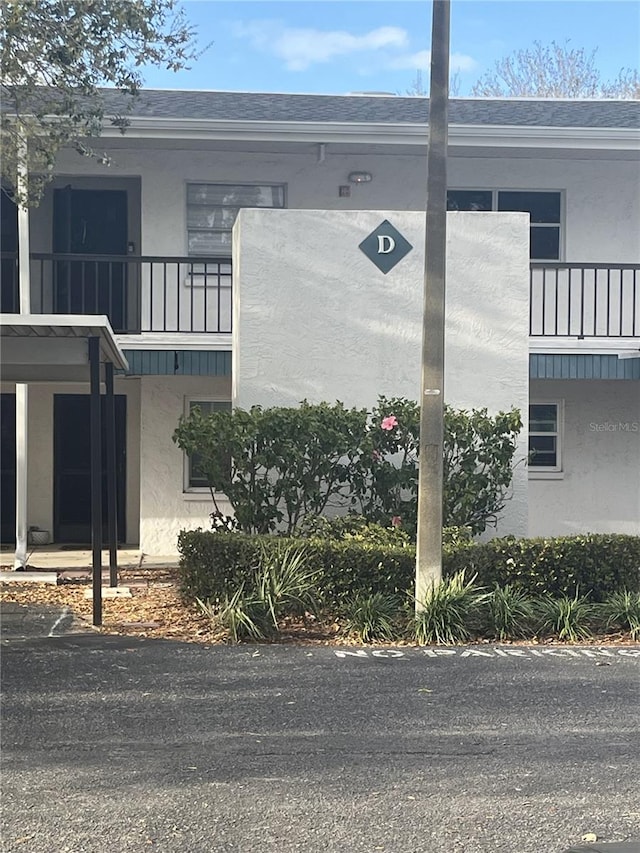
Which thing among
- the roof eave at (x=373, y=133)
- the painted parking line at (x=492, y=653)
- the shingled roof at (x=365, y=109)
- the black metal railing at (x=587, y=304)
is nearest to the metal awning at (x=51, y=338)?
the painted parking line at (x=492, y=653)

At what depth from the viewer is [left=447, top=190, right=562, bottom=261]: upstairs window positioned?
45.3 feet

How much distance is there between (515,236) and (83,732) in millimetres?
6866

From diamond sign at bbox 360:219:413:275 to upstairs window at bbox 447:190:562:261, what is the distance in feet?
12.5

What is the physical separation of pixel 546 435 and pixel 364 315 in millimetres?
4483

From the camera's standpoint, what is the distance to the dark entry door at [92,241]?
13461mm

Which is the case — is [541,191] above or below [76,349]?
above

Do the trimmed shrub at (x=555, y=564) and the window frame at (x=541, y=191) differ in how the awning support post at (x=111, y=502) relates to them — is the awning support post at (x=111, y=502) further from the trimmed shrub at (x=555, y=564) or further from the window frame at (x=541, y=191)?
the window frame at (x=541, y=191)

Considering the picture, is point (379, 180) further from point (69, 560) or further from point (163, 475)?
point (69, 560)

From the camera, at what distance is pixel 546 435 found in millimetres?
13672

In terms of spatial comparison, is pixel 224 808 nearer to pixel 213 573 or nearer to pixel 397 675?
pixel 397 675

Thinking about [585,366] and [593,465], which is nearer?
[585,366]

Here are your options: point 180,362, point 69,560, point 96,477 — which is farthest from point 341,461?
point 69,560

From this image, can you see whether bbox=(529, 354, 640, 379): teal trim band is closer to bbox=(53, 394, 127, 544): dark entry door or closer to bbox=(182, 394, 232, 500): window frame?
bbox=(182, 394, 232, 500): window frame

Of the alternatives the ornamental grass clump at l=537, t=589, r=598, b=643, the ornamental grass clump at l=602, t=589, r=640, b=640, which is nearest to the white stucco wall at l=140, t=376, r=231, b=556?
the ornamental grass clump at l=537, t=589, r=598, b=643
